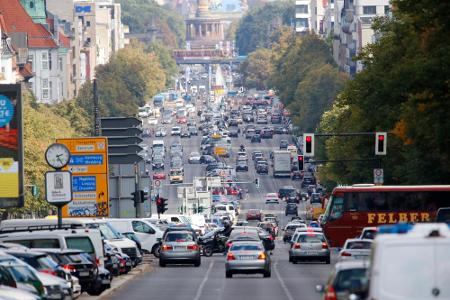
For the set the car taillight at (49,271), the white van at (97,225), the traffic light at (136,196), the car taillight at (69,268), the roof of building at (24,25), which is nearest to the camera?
the car taillight at (49,271)

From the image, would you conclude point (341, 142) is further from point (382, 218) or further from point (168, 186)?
point (168, 186)

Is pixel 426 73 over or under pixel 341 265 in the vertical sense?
over

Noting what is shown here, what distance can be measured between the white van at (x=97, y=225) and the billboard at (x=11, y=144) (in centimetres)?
114

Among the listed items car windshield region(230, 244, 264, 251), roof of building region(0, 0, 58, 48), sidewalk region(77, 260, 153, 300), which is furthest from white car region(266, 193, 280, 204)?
car windshield region(230, 244, 264, 251)

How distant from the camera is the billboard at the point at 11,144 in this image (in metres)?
50.9

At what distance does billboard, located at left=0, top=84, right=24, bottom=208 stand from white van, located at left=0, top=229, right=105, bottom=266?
646 cm

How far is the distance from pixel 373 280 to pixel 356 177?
79.7 metres

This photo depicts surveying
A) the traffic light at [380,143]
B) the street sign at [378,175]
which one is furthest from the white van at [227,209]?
the traffic light at [380,143]

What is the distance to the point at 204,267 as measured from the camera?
6606 centimetres

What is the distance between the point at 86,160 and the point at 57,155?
58.9ft

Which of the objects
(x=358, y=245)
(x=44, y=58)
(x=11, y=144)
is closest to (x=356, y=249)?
(x=358, y=245)

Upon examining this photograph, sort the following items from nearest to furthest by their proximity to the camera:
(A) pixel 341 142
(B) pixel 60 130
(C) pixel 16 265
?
(C) pixel 16 265 → (A) pixel 341 142 → (B) pixel 60 130

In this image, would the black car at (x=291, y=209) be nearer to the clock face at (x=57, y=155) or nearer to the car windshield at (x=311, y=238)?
the car windshield at (x=311, y=238)

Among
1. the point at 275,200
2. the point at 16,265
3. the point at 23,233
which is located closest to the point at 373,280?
the point at 16,265
